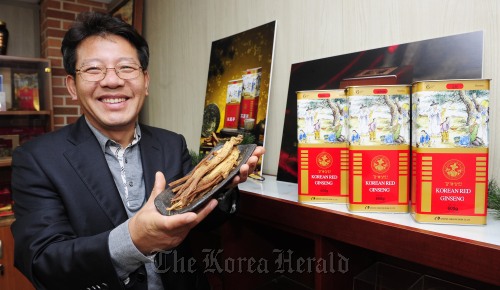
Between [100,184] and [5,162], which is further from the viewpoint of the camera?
[5,162]

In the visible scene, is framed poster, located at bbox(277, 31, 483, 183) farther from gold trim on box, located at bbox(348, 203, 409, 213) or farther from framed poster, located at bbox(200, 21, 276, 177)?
gold trim on box, located at bbox(348, 203, 409, 213)

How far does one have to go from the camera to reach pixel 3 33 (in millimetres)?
2871

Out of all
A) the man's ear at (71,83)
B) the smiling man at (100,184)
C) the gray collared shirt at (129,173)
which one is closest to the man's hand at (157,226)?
the smiling man at (100,184)

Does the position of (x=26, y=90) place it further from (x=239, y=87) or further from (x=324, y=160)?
(x=324, y=160)

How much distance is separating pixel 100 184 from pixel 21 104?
234 centimetres

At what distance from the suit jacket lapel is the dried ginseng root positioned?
312 mm

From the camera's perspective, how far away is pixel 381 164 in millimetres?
900

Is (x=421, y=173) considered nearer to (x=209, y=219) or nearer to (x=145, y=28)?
(x=209, y=219)

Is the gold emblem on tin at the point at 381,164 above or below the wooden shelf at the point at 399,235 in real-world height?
above

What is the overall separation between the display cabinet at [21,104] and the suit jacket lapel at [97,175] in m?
1.99

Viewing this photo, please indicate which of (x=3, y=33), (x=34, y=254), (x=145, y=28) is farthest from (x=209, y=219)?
(x=3, y=33)

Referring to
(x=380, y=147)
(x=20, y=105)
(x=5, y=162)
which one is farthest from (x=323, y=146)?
(x=20, y=105)
